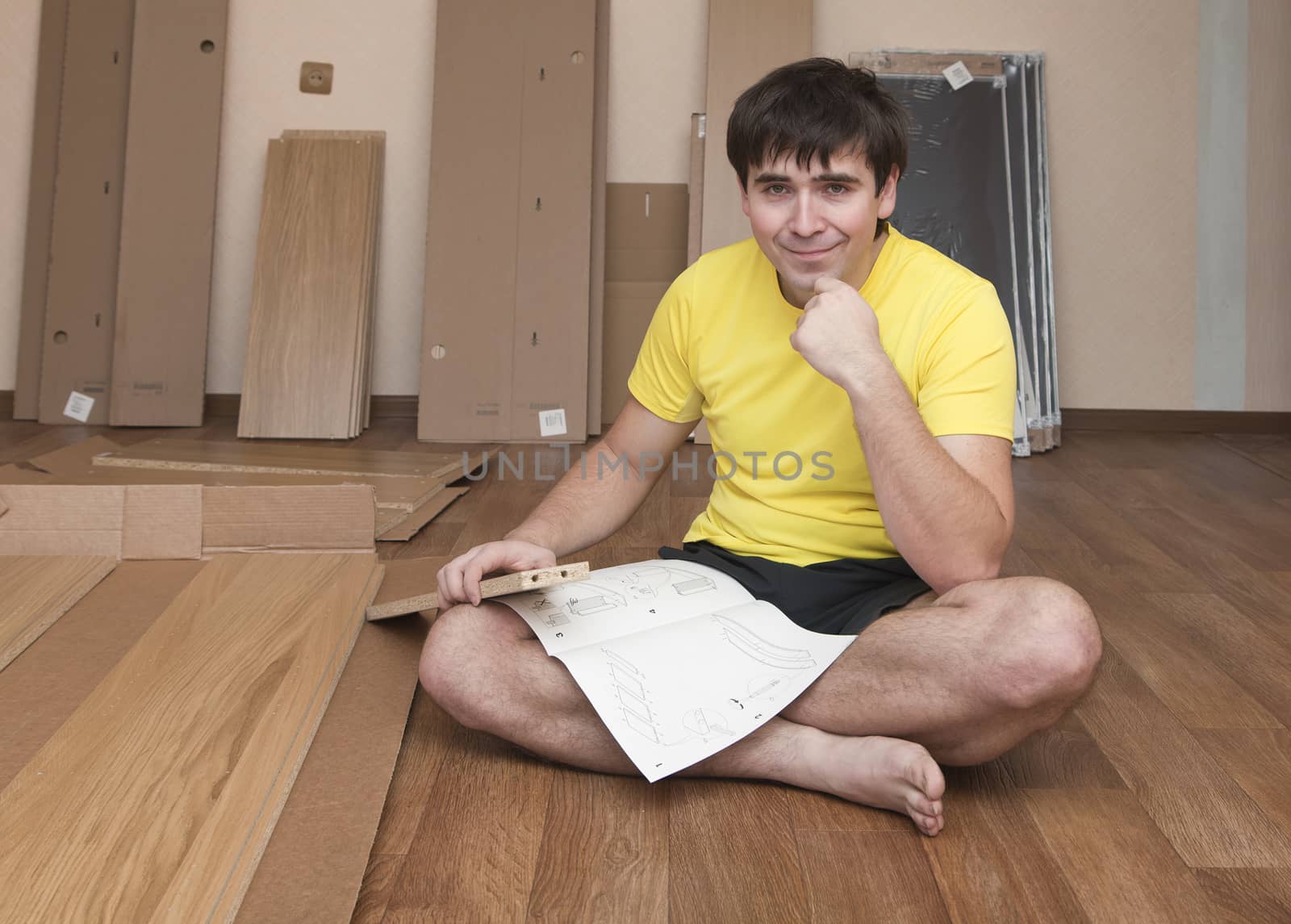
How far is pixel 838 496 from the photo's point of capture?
1.71 metres

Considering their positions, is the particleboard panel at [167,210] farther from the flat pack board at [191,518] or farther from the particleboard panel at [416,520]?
the flat pack board at [191,518]

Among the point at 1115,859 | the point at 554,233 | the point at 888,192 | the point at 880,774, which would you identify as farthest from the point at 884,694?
the point at 554,233

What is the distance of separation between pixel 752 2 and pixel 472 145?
3.63 ft

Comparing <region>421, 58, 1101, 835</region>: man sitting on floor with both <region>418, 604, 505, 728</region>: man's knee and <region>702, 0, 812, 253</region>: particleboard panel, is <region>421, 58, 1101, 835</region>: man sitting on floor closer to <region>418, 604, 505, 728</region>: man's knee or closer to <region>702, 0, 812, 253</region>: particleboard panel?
<region>418, 604, 505, 728</region>: man's knee

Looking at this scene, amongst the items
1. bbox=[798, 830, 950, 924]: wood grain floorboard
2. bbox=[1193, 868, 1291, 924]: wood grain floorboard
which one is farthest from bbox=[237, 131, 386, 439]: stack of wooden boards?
→ bbox=[1193, 868, 1291, 924]: wood grain floorboard

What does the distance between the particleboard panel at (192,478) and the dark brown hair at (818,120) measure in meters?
1.68

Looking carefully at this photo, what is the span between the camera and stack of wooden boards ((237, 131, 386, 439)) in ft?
13.9

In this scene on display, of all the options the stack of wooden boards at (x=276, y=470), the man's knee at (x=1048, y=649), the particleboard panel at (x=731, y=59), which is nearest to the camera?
the man's knee at (x=1048, y=649)

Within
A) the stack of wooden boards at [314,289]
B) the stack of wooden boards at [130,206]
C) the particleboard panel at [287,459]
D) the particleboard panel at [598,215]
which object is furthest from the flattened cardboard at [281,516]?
the stack of wooden boards at [130,206]

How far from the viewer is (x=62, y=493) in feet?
7.80

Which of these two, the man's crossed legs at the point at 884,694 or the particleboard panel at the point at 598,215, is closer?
the man's crossed legs at the point at 884,694

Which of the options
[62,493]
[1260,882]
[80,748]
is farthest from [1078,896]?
[62,493]

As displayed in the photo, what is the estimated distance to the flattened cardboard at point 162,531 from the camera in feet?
7.90

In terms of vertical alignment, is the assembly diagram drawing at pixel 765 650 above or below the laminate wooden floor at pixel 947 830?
above
